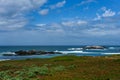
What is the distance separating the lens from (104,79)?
69.8 feet

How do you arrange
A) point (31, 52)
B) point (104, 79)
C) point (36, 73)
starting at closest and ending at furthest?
point (104, 79)
point (36, 73)
point (31, 52)

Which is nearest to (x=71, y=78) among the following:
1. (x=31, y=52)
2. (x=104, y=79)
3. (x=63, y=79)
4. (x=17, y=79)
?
(x=63, y=79)

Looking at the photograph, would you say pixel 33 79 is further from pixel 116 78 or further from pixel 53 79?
pixel 116 78

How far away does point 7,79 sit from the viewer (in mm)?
22219

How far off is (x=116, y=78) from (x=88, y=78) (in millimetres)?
2233

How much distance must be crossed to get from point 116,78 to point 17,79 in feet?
25.6

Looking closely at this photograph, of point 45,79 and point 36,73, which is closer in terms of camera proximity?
point 45,79

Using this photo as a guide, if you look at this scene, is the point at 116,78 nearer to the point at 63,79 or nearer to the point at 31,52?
the point at 63,79

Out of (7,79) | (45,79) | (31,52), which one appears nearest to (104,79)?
(45,79)

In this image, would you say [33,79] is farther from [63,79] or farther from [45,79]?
[63,79]

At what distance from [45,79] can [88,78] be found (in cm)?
349

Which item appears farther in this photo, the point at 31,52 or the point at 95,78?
the point at 31,52

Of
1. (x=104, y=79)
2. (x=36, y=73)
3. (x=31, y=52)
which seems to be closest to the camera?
Result: (x=104, y=79)

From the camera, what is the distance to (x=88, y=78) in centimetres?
2222
